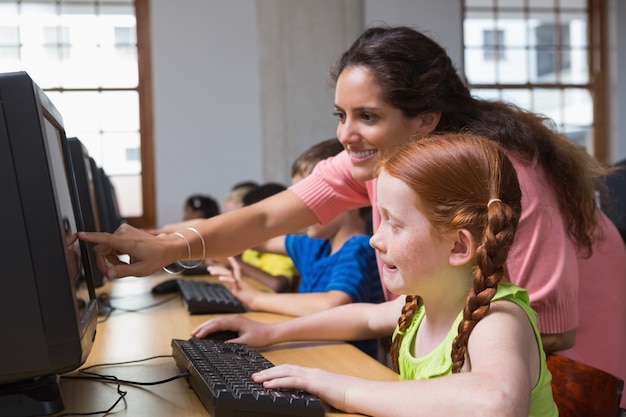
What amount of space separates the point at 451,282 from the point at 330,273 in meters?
1.23

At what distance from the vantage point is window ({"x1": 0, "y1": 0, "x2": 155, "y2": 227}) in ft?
23.0

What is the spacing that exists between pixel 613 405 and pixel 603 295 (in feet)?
2.03

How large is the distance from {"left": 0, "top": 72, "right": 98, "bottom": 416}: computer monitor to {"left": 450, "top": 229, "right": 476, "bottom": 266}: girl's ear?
0.51 meters

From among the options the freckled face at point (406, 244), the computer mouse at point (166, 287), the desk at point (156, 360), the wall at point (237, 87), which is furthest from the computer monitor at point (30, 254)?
the wall at point (237, 87)

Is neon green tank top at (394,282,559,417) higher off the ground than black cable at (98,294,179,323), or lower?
higher

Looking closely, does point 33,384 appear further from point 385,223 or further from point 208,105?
point 208,105

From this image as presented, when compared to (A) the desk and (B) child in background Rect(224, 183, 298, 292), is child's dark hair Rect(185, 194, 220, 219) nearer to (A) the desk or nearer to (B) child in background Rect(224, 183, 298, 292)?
(B) child in background Rect(224, 183, 298, 292)

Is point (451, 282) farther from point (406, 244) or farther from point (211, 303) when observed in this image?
point (211, 303)

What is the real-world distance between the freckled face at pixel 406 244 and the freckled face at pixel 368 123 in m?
0.60

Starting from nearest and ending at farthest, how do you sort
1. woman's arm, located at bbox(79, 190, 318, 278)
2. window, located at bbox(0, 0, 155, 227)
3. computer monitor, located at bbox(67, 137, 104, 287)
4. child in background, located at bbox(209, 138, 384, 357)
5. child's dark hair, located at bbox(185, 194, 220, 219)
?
woman's arm, located at bbox(79, 190, 318, 278) < computer monitor, located at bbox(67, 137, 104, 287) < child in background, located at bbox(209, 138, 384, 357) < child's dark hair, located at bbox(185, 194, 220, 219) < window, located at bbox(0, 0, 155, 227)

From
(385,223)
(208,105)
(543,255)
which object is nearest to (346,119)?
(543,255)

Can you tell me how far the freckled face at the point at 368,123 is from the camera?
1.76m

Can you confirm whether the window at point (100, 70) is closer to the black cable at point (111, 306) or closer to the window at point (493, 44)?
the window at point (493, 44)

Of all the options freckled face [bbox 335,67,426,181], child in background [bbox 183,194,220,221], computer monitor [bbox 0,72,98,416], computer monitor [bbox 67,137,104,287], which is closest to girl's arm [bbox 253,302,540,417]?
computer monitor [bbox 0,72,98,416]
